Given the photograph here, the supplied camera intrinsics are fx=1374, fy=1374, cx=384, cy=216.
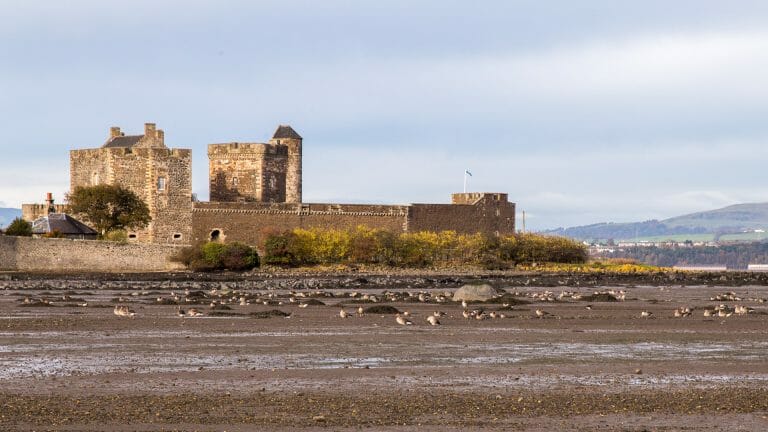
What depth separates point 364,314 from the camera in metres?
30.0

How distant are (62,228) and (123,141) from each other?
24.1 feet

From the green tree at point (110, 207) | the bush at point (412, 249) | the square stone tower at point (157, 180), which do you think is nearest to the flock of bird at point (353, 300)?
the bush at point (412, 249)

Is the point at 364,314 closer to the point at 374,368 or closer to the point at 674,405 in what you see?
the point at 374,368

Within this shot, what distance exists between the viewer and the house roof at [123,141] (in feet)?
221

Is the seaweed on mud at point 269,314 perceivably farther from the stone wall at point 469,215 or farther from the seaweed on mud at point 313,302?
the stone wall at point 469,215

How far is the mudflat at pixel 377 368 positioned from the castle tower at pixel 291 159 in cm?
3654

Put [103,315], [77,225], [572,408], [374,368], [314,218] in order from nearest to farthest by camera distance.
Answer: [572,408] < [374,368] < [103,315] < [77,225] < [314,218]

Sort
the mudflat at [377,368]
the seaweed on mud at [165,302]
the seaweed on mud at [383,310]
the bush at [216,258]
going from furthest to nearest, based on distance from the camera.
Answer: the bush at [216,258]
the seaweed on mud at [165,302]
the seaweed on mud at [383,310]
the mudflat at [377,368]

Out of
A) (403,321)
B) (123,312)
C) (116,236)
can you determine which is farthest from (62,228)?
(403,321)

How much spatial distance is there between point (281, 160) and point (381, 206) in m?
5.61

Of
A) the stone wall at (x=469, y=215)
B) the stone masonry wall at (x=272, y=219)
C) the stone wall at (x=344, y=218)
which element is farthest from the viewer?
the stone wall at (x=469, y=215)

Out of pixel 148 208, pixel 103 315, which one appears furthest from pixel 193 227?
pixel 103 315

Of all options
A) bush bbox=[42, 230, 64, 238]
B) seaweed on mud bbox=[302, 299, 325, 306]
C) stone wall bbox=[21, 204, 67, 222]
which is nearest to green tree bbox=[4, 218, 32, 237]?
bush bbox=[42, 230, 64, 238]

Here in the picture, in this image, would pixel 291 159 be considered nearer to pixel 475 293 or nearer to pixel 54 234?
pixel 54 234
